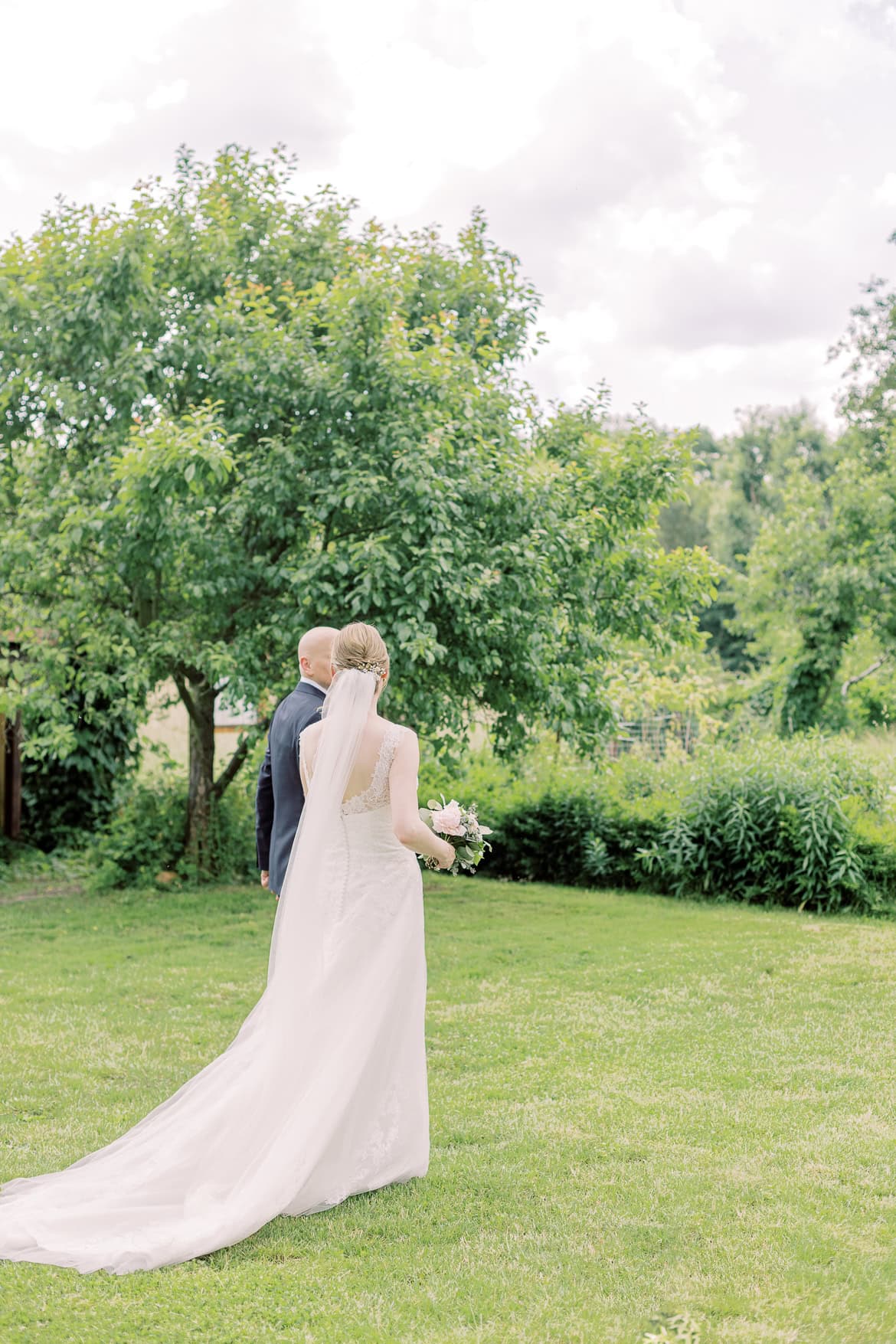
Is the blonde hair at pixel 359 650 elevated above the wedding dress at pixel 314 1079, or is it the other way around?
the blonde hair at pixel 359 650

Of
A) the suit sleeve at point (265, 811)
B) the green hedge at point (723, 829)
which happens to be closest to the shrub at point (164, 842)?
the green hedge at point (723, 829)

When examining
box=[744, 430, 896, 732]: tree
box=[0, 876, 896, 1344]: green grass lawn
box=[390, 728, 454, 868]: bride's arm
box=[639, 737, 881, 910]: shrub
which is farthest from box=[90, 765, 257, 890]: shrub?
box=[744, 430, 896, 732]: tree

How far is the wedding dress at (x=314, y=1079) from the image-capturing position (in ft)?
12.2

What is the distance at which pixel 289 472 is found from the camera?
29.5ft

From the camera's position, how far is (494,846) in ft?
41.0

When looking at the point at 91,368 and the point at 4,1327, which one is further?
the point at 91,368

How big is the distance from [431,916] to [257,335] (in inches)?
198

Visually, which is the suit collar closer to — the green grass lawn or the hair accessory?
the hair accessory

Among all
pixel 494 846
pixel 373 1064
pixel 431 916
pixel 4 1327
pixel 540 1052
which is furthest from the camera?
pixel 494 846

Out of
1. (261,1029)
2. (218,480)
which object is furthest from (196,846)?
(261,1029)

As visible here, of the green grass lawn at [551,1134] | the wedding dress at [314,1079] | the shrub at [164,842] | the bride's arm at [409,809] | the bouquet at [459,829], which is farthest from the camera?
the shrub at [164,842]

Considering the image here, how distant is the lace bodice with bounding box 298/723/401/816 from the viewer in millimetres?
4207

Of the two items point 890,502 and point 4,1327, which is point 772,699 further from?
point 4,1327

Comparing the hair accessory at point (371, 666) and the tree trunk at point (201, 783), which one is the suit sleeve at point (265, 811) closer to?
the hair accessory at point (371, 666)
